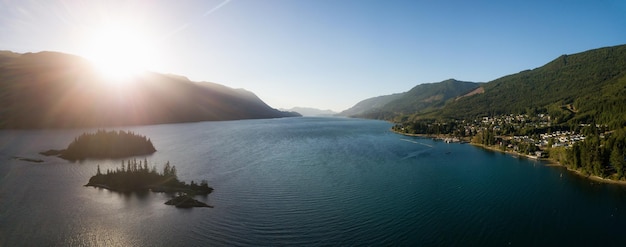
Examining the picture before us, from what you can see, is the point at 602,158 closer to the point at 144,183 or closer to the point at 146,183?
the point at 146,183

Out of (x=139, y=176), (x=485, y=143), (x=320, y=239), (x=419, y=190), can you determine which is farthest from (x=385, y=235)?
(x=485, y=143)

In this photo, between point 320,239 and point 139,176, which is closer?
point 320,239

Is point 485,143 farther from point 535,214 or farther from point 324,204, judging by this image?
point 324,204

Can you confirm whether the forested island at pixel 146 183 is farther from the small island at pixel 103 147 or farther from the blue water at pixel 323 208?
the small island at pixel 103 147

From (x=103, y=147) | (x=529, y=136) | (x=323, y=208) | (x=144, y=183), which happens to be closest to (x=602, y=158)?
(x=323, y=208)

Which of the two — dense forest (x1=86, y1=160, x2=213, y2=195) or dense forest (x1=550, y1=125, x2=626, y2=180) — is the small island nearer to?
dense forest (x1=86, y1=160, x2=213, y2=195)

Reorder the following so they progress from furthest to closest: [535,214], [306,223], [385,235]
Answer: [535,214]
[306,223]
[385,235]

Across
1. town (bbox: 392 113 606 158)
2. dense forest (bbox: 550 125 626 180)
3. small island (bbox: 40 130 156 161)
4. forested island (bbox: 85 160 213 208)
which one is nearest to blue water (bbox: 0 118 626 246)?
forested island (bbox: 85 160 213 208)

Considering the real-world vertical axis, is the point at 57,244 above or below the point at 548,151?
below
